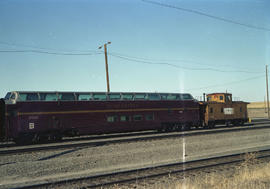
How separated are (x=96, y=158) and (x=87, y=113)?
25.0 ft

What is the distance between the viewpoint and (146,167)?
9.52 metres

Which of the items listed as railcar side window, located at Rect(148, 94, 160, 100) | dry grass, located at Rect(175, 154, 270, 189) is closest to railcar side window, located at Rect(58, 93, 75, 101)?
railcar side window, located at Rect(148, 94, 160, 100)

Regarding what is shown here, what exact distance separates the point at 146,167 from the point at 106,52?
21.2 meters

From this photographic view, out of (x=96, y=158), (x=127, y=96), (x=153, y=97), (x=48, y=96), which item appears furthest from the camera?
(x=153, y=97)

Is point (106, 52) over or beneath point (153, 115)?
over

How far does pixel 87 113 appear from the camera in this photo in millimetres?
19000

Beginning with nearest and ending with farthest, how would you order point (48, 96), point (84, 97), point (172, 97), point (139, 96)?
point (48, 96), point (84, 97), point (139, 96), point (172, 97)

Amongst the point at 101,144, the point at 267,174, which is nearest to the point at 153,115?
the point at 101,144

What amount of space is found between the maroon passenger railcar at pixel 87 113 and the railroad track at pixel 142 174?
1024 centimetres

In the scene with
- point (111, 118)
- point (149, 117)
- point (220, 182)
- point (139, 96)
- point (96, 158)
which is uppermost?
point (139, 96)

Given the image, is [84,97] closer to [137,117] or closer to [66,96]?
[66,96]

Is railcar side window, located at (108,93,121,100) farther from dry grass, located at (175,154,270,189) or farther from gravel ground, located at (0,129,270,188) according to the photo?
dry grass, located at (175,154,270,189)

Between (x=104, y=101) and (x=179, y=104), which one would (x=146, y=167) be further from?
(x=179, y=104)

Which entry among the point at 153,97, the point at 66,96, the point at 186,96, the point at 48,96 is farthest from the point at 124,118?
the point at 186,96
